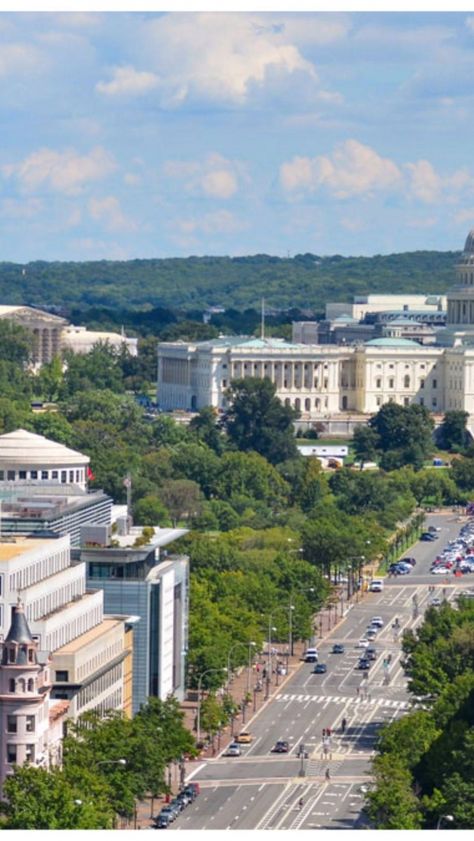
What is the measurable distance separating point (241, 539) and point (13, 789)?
9147 cm

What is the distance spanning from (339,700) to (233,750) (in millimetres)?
15050

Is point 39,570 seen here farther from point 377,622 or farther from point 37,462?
point 377,622

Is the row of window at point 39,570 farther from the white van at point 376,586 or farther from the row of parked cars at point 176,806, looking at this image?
the white van at point 376,586

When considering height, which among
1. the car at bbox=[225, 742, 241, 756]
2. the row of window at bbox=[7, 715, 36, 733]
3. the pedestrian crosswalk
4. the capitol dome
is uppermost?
the capitol dome

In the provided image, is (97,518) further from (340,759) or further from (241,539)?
(241,539)

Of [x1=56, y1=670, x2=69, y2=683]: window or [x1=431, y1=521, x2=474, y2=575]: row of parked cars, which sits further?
[x1=431, y1=521, x2=474, y2=575]: row of parked cars

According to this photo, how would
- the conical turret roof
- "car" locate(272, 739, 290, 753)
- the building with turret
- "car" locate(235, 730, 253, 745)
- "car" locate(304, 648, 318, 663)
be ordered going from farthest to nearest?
"car" locate(304, 648, 318, 663) < "car" locate(235, 730, 253, 745) < "car" locate(272, 739, 290, 753) < the conical turret roof < the building with turret

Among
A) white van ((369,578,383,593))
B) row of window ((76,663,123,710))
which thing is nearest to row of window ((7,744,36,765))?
row of window ((76,663,123,710))

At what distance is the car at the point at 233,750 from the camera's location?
125188 mm

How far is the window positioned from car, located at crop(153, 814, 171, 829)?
5722 millimetres

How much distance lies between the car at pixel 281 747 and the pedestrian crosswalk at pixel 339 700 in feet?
33.8

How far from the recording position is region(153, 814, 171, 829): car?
107 meters

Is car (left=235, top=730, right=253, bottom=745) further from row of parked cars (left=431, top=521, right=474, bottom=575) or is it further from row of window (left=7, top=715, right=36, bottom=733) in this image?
row of parked cars (left=431, top=521, right=474, bottom=575)

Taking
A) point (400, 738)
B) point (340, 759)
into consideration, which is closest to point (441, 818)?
point (400, 738)
